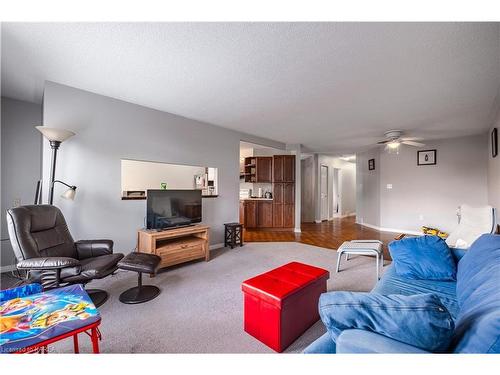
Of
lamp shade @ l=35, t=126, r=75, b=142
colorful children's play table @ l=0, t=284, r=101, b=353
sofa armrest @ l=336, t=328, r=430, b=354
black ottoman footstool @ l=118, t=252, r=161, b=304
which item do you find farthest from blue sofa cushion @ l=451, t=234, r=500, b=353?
lamp shade @ l=35, t=126, r=75, b=142

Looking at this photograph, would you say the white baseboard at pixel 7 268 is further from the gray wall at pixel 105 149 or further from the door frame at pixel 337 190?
the door frame at pixel 337 190

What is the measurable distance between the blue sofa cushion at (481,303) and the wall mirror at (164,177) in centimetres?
360

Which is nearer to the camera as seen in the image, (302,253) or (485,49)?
(485,49)

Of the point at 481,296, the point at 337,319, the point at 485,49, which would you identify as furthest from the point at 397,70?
the point at 337,319

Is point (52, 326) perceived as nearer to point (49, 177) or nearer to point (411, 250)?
point (49, 177)

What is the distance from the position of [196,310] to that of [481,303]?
1.96 meters

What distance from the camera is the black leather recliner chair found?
1.85 metres

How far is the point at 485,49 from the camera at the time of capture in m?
1.88

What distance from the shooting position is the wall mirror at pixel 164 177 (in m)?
4.61

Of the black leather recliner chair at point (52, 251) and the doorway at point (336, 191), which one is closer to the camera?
the black leather recliner chair at point (52, 251)

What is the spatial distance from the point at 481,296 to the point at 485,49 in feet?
7.08

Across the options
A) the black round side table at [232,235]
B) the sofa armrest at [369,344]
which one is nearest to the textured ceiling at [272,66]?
the sofa armrest at [369,344]

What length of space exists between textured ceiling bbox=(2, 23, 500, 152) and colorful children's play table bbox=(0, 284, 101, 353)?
6.34 ft

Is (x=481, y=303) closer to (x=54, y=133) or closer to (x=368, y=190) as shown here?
(x=54, y=133)
